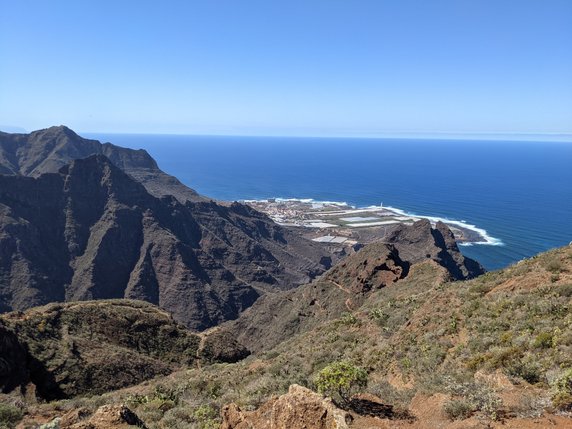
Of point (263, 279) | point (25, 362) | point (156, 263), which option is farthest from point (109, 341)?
point (263, 279)

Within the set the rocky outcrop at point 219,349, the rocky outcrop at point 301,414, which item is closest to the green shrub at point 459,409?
the rocky outcrop at point 301,414

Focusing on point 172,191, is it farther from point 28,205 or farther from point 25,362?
point 25,362

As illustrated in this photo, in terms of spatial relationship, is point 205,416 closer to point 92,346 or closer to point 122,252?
point 92,346

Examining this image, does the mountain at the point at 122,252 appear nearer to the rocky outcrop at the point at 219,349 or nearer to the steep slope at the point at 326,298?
the steep slope at the point at 326,298

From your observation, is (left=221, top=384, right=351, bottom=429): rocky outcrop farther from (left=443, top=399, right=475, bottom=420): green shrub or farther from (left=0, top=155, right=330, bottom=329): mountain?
(left=0, top=155, right=330, bottom=329): mountain

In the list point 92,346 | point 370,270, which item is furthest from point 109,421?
point 370,270

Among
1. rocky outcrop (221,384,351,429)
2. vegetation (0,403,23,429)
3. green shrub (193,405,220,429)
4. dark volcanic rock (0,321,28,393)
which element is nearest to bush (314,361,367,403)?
rocky outcrop (221,384,351,429)
